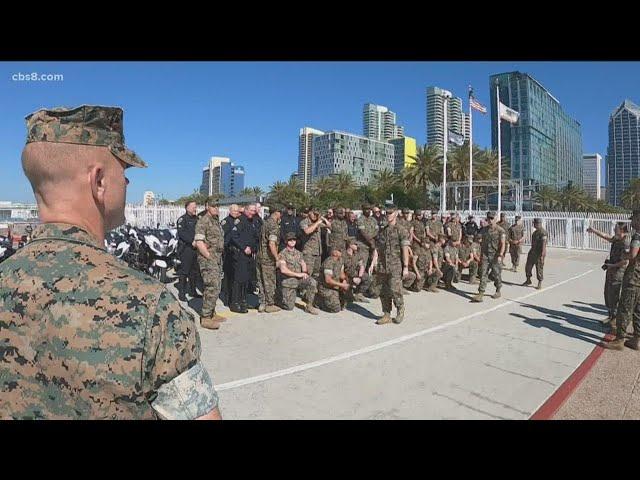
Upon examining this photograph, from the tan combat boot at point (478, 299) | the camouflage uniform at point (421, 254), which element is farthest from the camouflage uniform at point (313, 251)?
the tan combat boot at point (478, 299)

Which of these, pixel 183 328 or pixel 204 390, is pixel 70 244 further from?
pixel 204 390

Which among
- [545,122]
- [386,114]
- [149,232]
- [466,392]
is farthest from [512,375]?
[386,114]

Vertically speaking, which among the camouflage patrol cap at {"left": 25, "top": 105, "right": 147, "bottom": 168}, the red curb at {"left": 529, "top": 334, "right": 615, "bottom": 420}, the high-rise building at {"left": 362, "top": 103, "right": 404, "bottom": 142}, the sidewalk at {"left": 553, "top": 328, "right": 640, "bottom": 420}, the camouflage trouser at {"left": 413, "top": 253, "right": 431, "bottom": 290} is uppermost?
the high-rise building at {"left": 362, "top": 103, "right": 404, "bottom": 142}

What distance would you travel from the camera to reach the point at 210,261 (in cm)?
571

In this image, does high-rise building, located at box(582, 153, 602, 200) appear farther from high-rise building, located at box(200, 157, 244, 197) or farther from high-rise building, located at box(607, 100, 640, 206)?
high-rise building, located at box(200, 157, 244, 197)

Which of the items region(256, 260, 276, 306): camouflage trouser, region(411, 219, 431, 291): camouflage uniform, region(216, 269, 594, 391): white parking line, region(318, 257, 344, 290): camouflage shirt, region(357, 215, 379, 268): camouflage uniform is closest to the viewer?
region(216, 269, 594, 391): white parking line

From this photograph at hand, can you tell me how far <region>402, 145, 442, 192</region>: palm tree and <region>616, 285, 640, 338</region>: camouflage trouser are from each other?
38.6 metres

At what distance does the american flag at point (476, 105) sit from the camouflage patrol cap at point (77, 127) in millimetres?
29010

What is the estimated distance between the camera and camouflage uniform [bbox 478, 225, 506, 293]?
8.17 metres

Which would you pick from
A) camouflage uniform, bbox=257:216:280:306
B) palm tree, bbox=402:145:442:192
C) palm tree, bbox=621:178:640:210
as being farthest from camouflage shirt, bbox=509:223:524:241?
palm tree, bbox=621:178:640:210

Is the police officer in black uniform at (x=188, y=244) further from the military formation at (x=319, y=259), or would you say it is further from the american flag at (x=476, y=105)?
the american flag at (x=476, y=105)

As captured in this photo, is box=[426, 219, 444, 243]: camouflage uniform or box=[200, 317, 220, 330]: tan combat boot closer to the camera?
box=[200, 317, 220, 330]: tan combat boot

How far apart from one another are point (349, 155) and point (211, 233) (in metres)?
86.5

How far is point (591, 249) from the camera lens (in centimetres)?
2322
